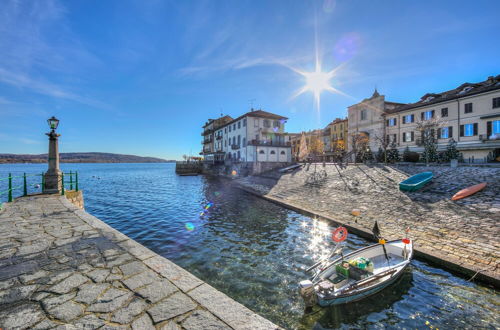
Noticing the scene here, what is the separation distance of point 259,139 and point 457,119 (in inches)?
1217

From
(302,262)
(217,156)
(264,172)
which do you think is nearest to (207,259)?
(302,262)

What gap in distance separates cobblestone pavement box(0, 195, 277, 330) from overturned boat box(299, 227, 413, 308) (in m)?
3.00

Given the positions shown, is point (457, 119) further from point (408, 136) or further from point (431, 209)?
point (431, 209)

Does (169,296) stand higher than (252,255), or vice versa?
(169,296)

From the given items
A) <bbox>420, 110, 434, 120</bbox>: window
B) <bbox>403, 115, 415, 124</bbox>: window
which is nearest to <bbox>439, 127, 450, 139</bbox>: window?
<bbox>420, 110, 434, 120</bbox>: window

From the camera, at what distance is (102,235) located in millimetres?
5992

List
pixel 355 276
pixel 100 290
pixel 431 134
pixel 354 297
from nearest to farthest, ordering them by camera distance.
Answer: pixel 100 290 < pixel 354 297 < pixel 355 276 < pixel 431 134

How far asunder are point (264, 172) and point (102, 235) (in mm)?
34210

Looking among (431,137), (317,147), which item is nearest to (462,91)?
(431,137)

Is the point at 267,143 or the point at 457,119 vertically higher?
the point at 457,119

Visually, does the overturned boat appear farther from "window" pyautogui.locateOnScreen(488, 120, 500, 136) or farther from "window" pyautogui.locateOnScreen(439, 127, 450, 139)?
"window" pyautogui.locateOnScreen(439, 127, 450, 139)

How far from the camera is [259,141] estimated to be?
4228 centimetres

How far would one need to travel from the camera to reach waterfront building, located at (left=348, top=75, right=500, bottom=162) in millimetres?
26578

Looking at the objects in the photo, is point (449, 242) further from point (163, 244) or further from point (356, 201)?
point (163, 244)
